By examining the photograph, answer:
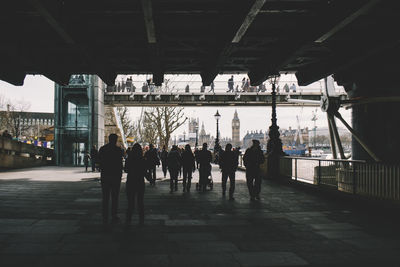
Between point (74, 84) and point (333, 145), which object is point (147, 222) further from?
point (74, 84)

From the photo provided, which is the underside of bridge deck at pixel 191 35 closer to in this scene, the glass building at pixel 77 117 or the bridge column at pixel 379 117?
the bridge column at pixel 379 117

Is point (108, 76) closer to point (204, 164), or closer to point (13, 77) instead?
point (13, 77)

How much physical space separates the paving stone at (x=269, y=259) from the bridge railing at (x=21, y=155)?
2100 cm

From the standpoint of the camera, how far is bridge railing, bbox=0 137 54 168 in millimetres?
21644

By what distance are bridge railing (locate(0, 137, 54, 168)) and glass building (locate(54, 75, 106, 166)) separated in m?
1.33

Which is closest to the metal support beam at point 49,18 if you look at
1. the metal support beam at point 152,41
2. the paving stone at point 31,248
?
the metal support beam at point 152,41

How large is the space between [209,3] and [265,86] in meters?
29.6

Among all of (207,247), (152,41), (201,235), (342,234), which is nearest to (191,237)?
(201,235)

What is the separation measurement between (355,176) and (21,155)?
76.0 ft

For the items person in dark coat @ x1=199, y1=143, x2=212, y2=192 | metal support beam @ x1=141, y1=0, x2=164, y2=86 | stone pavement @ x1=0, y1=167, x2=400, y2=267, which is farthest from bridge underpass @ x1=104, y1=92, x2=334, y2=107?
stone pavement @ x1=0, y1=167, x2=400, y2=267

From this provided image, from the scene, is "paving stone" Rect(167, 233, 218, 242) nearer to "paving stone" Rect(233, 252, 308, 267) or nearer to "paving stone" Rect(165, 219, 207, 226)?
"paving stone" Rect(165, 219, 207, 226)

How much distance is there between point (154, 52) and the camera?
7.41 metres

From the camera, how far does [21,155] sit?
24453 millimetres

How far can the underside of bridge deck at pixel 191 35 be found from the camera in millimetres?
5910
